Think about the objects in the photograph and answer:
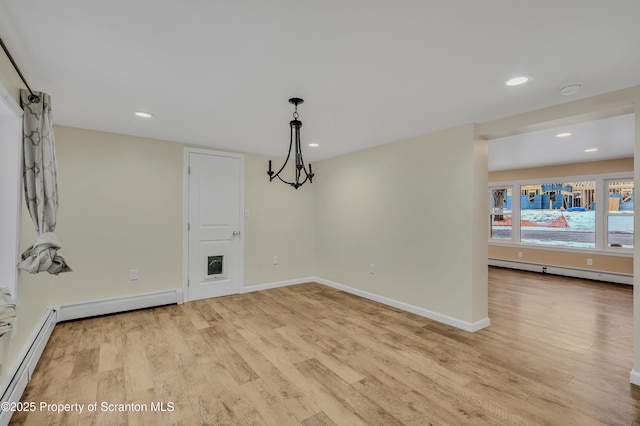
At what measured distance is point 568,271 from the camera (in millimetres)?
5965

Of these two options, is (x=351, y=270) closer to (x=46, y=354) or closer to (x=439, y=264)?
(x=439, y=264)

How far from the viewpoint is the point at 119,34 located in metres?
1.60

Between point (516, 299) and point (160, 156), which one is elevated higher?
point (160, 156)

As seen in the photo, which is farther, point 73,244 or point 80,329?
point 73,244

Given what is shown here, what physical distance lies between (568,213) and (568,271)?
1.26 meters

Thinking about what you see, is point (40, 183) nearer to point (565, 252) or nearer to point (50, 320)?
point (50, 320)

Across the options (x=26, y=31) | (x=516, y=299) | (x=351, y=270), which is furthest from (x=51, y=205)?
(x=516, y=299)

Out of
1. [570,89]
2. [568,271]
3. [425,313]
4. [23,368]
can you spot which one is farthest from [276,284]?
[568,271]

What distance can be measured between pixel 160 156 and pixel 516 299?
5666mm

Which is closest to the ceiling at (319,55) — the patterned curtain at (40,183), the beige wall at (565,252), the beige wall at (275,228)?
the patterned curtain at (40,183)

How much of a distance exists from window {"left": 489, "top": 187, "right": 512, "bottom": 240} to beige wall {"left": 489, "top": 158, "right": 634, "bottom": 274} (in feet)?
0.96

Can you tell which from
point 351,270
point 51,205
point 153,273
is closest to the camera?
point 51,205

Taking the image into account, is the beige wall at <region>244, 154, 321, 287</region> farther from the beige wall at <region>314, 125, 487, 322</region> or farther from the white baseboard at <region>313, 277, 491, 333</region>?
the white baseboard at <region>313, 277, 491, 333</region>

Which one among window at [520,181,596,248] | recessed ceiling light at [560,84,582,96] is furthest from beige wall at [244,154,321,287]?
window at [520,181,596,248]
